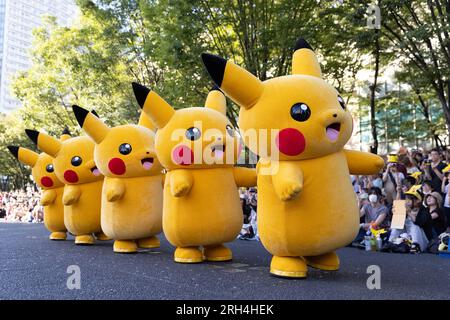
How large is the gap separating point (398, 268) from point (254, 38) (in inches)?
301

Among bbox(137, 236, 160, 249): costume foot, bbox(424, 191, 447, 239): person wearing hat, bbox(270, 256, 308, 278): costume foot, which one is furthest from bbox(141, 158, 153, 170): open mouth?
bbox(424, 191, 447, 239): person wearing hat

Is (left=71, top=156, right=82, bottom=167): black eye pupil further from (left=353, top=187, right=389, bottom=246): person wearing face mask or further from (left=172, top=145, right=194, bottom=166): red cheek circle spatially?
(left=353, top=187, right=389, bottom=246): person wearing face mask

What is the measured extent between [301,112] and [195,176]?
2.07 metres

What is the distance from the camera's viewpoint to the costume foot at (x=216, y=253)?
653 centimetres

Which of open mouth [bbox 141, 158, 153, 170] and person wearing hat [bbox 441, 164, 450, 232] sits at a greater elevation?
open mouth [bbox 141, 158, 153, 170]

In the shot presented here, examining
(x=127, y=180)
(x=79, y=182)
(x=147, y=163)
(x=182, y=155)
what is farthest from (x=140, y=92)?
(x=79, y=182)

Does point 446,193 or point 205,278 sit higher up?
point 446,193

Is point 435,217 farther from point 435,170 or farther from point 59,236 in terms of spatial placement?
point 59,236

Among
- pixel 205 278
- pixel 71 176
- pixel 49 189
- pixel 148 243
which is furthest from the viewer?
pixel 49 189

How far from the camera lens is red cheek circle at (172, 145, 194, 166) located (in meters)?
6.13

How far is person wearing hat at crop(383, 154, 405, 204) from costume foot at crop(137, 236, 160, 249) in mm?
4609

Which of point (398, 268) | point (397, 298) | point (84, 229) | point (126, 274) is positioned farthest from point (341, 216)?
point (84, 229)

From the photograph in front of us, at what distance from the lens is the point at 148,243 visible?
27.0ft

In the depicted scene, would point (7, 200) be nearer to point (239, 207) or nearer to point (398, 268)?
point (239, 207)
